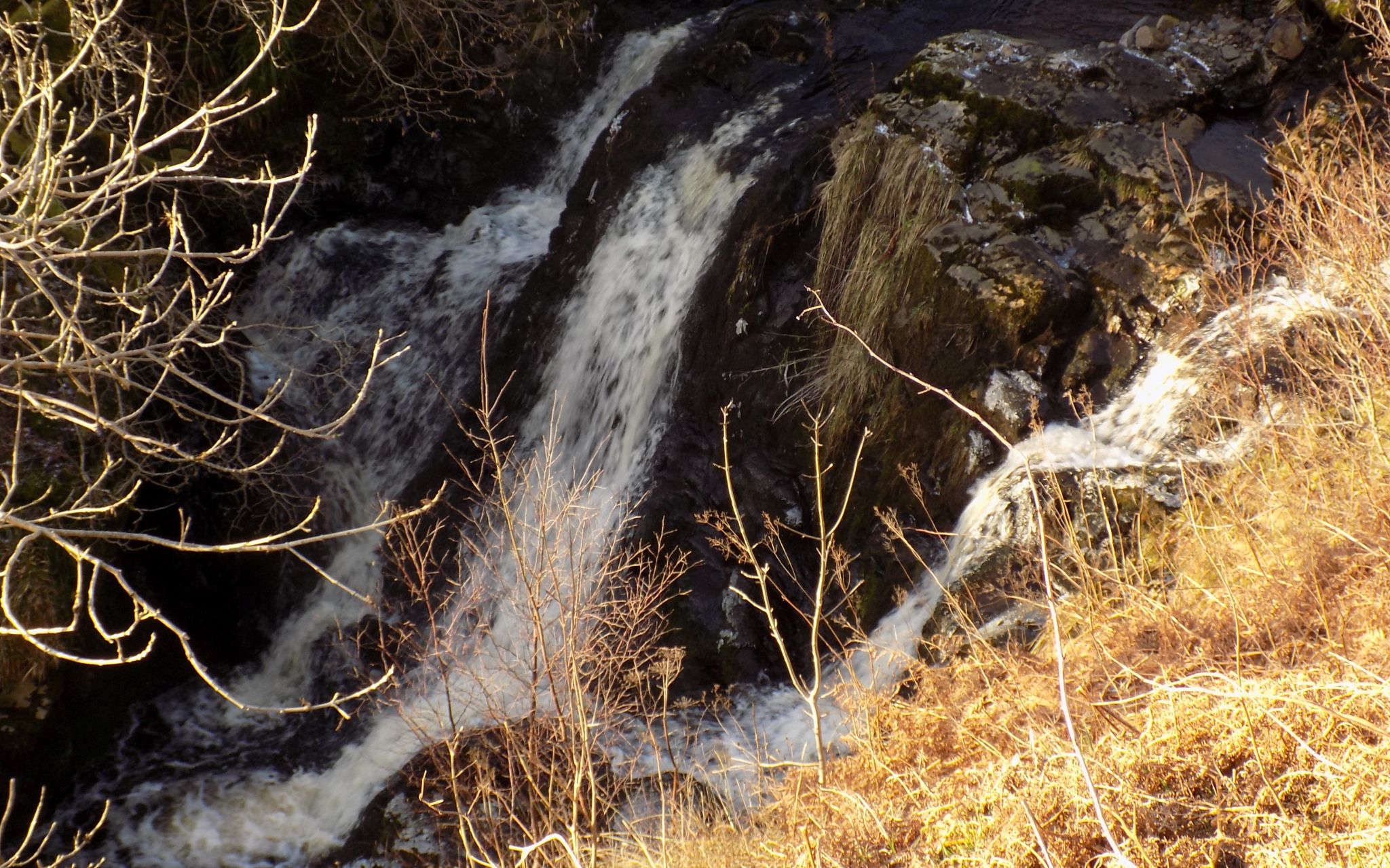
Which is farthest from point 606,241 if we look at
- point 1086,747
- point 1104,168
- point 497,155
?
point 1086,747

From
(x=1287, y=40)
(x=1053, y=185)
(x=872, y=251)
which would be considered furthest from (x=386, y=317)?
(x=1287, y=40)

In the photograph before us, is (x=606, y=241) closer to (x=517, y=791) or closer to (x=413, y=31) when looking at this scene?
(x=413, y=31)

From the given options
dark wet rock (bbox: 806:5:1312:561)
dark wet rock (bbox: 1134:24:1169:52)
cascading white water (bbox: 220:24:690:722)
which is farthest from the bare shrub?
dark wet rock (bbox: 1134:24:1169:52)

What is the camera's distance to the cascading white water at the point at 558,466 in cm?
546

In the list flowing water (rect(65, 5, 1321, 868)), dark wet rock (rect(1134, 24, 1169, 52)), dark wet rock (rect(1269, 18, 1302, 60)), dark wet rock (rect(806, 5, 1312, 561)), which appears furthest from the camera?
dark wet rock (rect(1134, 24, 1169, 52))

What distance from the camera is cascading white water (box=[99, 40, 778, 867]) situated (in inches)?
215

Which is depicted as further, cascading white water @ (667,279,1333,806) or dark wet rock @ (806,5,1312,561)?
dark wet rock @ (806,5,1312,561)

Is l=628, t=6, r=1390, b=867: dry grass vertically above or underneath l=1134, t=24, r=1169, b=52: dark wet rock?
underneath

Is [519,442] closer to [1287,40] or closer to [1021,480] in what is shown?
[1021,480]

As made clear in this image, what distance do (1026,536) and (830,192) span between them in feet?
7.99

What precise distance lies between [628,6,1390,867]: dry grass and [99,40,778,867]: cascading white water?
6.00ft

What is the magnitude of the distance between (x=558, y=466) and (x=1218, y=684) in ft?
14.0

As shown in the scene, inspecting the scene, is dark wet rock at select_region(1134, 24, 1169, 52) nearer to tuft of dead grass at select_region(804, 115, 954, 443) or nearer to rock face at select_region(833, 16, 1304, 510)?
Result: rock face at select_region(833, 16, 1304, 510)

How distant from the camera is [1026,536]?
4484 millimetres
